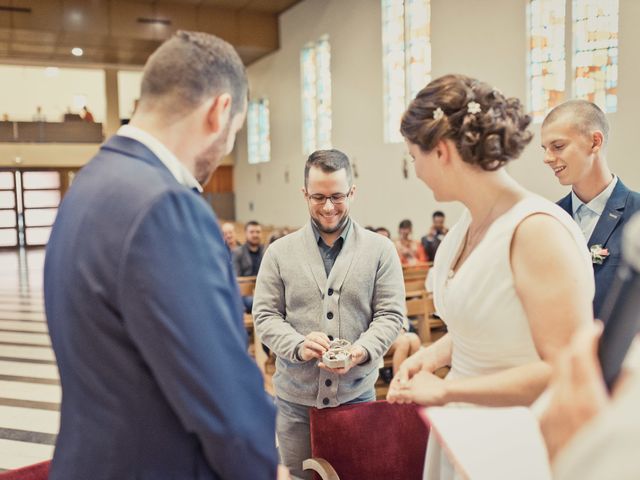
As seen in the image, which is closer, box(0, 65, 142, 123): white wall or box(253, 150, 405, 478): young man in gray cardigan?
box(253, 150, 405, 478): young man in gray cardigan

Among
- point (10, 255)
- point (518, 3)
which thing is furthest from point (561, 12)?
point (10, 255)

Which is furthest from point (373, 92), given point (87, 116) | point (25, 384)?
point (87, 116)

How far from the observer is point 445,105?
142 cm

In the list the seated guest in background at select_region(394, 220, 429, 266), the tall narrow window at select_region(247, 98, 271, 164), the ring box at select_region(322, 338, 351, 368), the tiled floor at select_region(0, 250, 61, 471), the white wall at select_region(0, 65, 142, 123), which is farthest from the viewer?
the white wall at select_region(0, 65, 142, 123)

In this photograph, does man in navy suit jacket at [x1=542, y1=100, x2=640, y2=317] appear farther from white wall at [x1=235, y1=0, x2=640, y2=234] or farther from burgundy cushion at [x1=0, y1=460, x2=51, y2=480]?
white wall at [x1=235, y1=0, x2=640, y2=234]

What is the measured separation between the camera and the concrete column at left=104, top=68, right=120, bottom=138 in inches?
707

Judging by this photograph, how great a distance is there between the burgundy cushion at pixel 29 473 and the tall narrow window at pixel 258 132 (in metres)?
17.1

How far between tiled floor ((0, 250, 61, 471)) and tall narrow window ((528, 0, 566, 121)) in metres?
7.51

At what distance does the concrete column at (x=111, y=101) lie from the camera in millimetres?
17969

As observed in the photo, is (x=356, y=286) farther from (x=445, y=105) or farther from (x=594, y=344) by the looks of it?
(x=594, y=344)

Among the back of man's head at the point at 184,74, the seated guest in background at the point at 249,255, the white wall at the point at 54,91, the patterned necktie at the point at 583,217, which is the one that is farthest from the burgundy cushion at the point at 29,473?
the white wall at the point at 54,91

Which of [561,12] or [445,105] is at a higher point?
[561,12]

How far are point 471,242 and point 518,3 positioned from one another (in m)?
9.28

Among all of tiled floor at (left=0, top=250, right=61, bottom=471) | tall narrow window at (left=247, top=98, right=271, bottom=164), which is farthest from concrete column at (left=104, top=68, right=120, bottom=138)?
tiled floor at (left=0, top=250, right=61, bottom=471)
